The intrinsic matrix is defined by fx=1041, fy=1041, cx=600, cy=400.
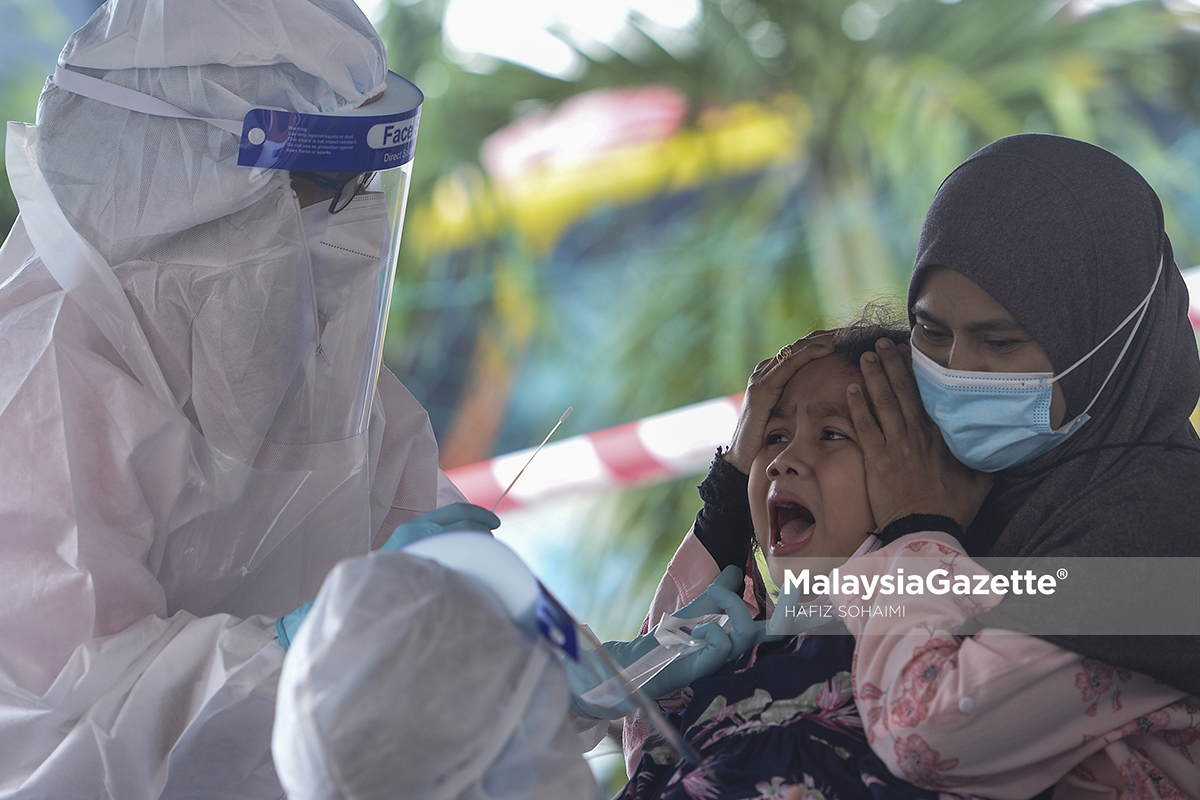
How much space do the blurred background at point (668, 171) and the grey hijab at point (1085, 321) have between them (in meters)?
2.56

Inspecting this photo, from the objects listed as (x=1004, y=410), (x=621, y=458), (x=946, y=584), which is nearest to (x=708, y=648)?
(x=946, y=584)

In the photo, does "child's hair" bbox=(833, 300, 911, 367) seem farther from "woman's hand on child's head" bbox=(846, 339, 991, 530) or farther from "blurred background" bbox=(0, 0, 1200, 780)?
"blurred background" bbox=(0, 0, 1200, 780)

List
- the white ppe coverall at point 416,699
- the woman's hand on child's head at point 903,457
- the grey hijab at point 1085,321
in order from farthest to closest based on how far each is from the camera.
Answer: the woman's hand on child's head at point 903,457 → the grey hijab at point 1085,321 → the white ppe coverall at point 416,699

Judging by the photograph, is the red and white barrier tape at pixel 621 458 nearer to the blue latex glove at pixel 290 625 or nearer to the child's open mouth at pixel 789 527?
the child's open mouth at pixel 789 527

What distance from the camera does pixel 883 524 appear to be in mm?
1456

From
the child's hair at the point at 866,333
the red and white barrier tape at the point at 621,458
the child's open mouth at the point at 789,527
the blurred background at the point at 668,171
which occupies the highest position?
the child's hair at the point at 866,333

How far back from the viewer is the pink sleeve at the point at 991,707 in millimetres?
1188

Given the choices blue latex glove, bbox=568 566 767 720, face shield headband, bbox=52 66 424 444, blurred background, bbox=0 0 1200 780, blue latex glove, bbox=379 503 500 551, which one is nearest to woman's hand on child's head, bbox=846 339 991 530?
blue latex glove, bbox=568 566 767 720

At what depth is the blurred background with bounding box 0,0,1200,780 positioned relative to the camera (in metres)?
4.25

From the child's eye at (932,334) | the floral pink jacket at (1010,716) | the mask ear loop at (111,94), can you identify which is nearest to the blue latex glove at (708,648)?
the floral pink jacket at (1010,716)

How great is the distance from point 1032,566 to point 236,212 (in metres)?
1.22

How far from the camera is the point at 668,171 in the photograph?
4.88 m

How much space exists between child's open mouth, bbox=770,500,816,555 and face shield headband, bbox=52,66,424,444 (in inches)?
27.5

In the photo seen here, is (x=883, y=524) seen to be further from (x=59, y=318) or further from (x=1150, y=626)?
(x=59, y=318)
